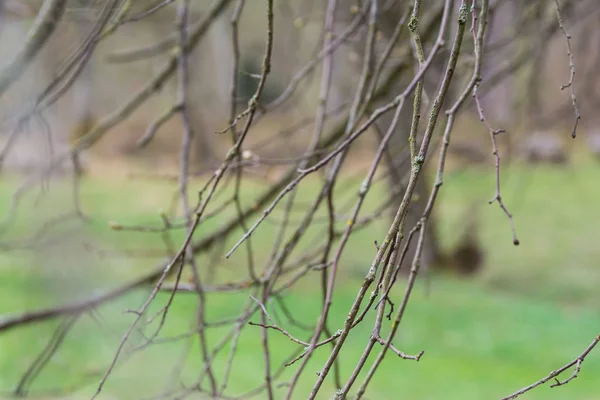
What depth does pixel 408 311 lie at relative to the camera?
529 centimetres

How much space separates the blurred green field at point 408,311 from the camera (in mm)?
3871

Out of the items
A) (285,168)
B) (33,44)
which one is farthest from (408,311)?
(33,44)

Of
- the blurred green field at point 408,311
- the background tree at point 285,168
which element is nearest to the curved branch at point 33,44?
the background tree at point 285,168

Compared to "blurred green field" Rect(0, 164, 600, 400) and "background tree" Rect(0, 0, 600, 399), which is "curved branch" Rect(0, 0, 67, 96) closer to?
"background tree" Rect(0, 0, 600, 399)

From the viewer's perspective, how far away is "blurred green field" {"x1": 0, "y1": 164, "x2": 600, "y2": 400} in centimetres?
387

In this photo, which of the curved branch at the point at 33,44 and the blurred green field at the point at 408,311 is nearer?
the curved branch at the point at 33,44

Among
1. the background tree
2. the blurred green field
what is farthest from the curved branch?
the blurred green field

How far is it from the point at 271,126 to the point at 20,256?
7.23m

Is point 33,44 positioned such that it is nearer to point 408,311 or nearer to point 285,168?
point 285,168

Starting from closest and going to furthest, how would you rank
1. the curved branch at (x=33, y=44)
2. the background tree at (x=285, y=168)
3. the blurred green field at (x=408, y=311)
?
the background tree at (x=285, y=168) → the curved branch at (x=33, y=44) → the blurred green field at (x=408, y=311)

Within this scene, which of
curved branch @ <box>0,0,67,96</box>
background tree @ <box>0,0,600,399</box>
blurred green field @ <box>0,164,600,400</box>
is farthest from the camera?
blurred green field @ <box>0,164,600,400</box>

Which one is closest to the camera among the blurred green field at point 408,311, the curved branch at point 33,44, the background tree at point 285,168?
the background tree at point 285,168

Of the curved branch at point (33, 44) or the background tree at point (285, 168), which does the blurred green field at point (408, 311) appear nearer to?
the background tree at point (285, 168)

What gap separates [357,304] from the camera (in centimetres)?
85
